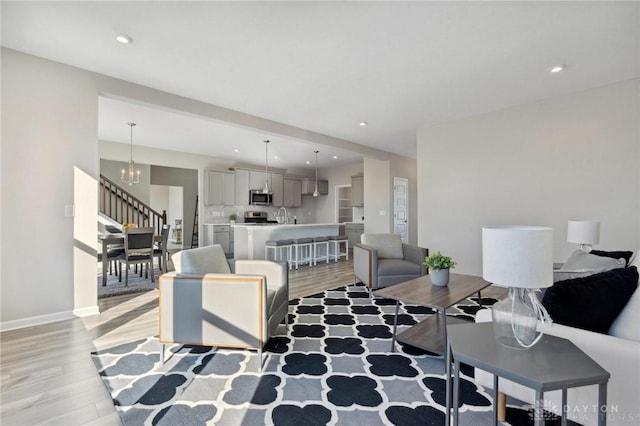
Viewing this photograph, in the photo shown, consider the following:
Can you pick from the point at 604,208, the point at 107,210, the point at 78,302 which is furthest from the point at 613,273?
the point at 107,210

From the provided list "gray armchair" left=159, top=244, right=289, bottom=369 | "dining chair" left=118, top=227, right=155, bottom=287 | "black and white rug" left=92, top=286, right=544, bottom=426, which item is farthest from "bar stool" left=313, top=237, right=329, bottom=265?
"gray armchair" left=159, top=244, right=289, bottom=369

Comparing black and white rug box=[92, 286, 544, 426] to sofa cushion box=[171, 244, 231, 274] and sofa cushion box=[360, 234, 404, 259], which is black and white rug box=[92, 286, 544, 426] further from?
sofa cushion box=[360, 234, 404, 259]

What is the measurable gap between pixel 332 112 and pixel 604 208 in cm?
387

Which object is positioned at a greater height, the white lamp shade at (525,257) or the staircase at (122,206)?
the staircase at (122,206)

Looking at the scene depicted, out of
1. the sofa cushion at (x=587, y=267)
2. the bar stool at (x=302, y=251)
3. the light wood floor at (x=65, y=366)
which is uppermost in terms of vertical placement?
the sofa cushion at (x=587, y=267)

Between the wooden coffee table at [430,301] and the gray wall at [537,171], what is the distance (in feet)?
7.08

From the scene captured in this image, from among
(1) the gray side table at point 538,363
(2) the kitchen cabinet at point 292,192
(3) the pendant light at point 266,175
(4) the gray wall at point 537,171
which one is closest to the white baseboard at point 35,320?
(1) the gray side table at point 538,363

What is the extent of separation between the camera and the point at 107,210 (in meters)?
6.83

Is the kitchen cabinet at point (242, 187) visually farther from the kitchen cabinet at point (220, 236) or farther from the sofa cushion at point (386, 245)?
the sofa cushion at point (386, 245)

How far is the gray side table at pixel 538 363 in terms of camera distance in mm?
1010

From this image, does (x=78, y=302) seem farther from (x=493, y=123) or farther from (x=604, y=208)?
(x=604, y=208)

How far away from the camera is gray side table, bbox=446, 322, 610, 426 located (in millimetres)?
1010

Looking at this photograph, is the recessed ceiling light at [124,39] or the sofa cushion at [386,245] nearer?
the recessed ceiling light at [124,39]

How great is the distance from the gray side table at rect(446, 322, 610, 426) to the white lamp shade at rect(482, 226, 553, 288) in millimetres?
295
